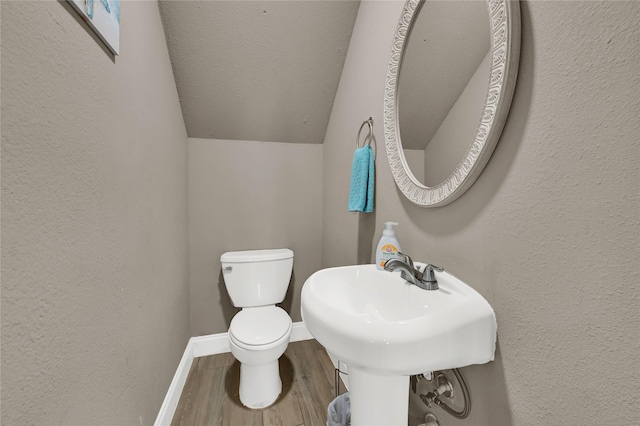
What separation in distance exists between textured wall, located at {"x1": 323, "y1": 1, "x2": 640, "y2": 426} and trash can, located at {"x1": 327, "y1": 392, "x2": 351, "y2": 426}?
0.60 meters

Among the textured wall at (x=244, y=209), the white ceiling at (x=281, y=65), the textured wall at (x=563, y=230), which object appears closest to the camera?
the textured wall at (x=563, y=230)

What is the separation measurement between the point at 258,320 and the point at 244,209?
789mm

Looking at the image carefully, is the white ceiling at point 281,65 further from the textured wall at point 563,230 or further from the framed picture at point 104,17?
the framed picture at point 104,17

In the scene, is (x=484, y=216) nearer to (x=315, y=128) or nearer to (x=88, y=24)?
(x=88, y=24)

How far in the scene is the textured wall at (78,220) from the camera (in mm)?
437

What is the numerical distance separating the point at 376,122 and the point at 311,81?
0.68 metres

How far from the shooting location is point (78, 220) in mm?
594

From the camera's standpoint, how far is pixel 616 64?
376mm

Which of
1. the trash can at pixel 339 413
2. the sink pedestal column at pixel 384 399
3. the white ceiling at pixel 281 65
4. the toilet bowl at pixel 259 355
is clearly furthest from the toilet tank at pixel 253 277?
the sink pedestal column at pixel 384 399

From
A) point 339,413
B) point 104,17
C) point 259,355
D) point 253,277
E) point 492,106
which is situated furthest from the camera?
point 253,277

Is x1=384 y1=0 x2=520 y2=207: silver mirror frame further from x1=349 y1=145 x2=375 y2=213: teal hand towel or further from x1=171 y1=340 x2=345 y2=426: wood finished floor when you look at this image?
x1=171 y1=340 x2=345 y2=426: wood finished floor

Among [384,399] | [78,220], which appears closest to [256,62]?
[78,220]

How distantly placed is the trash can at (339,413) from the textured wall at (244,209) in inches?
35.4

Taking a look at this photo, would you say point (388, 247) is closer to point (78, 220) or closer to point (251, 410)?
point (78, 220)
